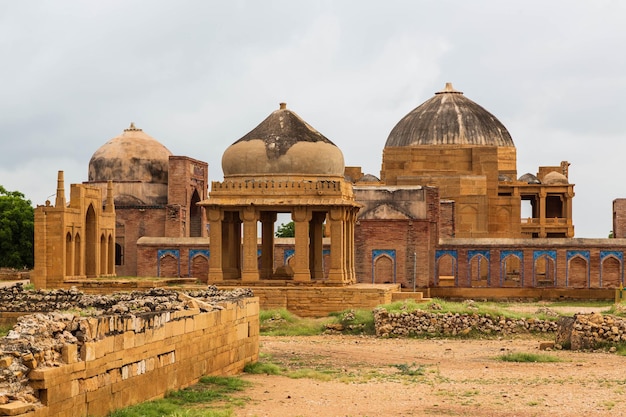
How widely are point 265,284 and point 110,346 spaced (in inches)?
805

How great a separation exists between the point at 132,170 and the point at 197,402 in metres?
37.5

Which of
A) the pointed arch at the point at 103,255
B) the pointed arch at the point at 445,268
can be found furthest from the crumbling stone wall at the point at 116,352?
the pointed arch at the point at 445,268

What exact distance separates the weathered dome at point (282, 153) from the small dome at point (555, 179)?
86.8ft

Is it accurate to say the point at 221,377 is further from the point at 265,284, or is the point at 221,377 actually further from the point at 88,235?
the point at 88,235

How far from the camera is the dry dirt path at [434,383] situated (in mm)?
17266

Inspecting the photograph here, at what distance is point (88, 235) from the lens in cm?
4272

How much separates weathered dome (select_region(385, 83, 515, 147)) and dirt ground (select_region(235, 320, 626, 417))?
104 feet

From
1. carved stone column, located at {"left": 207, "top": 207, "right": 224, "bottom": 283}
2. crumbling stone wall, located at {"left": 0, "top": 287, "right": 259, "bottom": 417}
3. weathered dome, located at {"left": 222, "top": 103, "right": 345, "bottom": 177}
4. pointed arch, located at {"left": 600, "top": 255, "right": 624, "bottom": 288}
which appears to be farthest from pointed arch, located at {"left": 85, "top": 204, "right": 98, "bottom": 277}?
crumbling stone wall, located at {"left": 0, "top": 287, "right": 259, "bottom": 417}

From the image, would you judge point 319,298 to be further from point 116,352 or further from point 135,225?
point 135,225

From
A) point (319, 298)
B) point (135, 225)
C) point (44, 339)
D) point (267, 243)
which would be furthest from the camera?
point (135, 225)

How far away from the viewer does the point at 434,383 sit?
20.2 m

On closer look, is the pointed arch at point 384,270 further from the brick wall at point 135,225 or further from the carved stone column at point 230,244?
the brick wall at point 135,225

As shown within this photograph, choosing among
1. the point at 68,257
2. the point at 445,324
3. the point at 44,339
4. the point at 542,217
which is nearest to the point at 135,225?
the point at 68,257

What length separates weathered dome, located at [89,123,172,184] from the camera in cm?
5366
